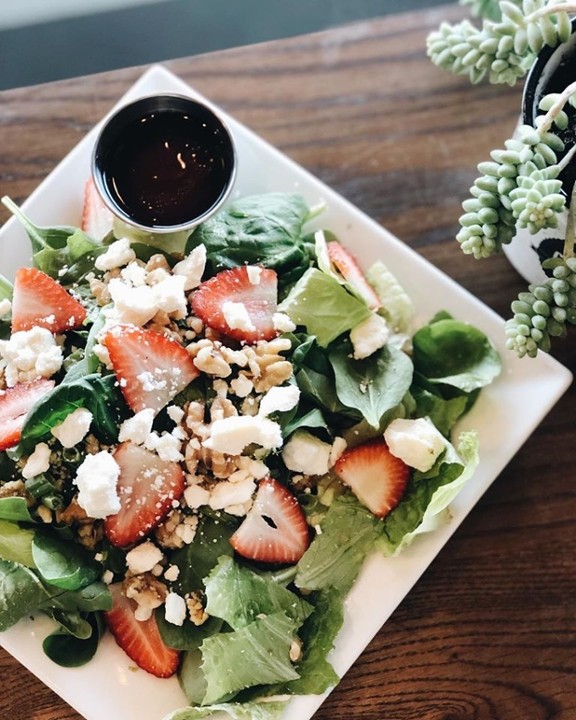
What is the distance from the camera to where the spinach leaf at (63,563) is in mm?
1292

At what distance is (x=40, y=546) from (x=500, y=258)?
99 centimetres

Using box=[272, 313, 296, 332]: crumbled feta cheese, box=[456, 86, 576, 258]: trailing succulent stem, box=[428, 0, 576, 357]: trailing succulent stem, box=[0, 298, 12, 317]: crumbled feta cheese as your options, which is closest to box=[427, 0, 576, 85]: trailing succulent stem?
box=[428, 0, 576, 357]: trailing succulent stem

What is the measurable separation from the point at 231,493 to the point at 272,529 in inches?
3.7

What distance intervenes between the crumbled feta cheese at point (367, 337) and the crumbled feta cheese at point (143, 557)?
453mm

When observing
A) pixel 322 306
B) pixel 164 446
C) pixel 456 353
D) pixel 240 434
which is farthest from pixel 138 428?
pixel 456 353

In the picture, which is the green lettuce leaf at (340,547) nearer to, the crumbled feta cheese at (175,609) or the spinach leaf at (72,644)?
the crumbled feta cheese at (175,609)

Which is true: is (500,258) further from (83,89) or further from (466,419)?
(83,89)

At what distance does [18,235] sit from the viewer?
1549 millimetres

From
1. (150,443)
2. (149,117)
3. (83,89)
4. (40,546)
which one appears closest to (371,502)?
(150,443)

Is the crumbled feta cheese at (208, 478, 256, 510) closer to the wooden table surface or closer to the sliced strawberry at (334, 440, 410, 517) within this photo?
the sliced strawberry at (334, 440, 410, 517)

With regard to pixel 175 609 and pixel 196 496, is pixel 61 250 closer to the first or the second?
pixel 196 496

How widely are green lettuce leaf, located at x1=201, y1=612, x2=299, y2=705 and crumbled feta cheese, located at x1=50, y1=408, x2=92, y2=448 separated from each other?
36cm

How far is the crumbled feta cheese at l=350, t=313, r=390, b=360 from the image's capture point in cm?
146

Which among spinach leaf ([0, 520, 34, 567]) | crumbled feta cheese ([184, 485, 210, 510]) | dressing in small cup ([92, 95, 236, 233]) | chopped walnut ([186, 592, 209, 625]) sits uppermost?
dressing in small cup ([92, 95, 236, 233])
